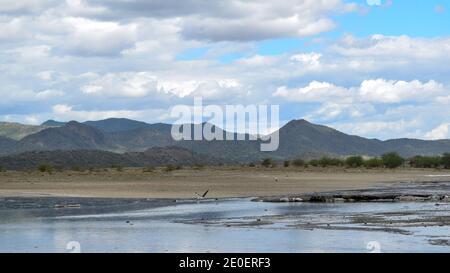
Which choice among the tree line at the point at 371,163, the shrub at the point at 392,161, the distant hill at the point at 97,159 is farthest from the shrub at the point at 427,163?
the distant hill at the point at 97,159

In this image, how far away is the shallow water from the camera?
23.4m

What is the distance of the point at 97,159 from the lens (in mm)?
160250

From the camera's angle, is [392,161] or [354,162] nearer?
[392,161]

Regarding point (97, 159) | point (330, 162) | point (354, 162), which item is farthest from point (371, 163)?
point (97, 159)

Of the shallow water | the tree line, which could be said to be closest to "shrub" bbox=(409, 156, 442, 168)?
the tree line

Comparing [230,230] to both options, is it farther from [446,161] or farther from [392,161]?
[446,161]

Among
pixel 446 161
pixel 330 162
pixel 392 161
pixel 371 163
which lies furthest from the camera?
pixel 446 161

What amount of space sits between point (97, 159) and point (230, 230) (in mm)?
134259

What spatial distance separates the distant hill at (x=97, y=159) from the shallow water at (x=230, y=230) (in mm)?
97903

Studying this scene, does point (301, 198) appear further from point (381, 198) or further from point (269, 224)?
point (269, 224)

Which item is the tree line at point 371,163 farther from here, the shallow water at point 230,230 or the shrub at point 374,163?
the shallow water at point 230,230

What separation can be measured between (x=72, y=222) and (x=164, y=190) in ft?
85.9

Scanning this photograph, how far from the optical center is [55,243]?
81.0ft
